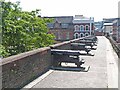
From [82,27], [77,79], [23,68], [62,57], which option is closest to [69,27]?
[82,27]

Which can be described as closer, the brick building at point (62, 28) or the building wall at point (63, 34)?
the brick building at point (62, 28)

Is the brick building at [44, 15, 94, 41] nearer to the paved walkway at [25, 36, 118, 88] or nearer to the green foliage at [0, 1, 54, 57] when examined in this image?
the green foliage at [0, 1, 54, 57]

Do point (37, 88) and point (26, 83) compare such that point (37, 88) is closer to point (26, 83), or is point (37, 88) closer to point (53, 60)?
point (26, 83)

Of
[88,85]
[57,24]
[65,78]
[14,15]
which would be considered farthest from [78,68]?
[57,24]

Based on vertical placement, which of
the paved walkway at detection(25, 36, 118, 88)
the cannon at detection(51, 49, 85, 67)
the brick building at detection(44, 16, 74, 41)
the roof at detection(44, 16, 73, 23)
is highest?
the roof at detection(44, 16, 73, 23)

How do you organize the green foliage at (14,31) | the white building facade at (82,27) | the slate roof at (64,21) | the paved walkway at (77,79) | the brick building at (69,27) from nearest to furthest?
the paved walkway at (77,79), the green foliage at (14,31), the slate roof at (64,21), the brick building at (69,27), the white building facade at (82,27)

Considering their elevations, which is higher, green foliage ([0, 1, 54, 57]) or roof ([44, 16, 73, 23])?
roof ([44, 16, 73, 23])

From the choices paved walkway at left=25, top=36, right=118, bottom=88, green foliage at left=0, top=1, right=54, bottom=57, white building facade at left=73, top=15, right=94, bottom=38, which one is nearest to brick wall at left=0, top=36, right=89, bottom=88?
paved walkway at left=25, top=36, right=118, bottom=88

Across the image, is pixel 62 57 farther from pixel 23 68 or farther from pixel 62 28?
pixel 62 28

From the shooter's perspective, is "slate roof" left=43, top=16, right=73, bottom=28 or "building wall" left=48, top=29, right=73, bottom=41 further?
"building wall" left=48, top=29, right=73, bottom=41

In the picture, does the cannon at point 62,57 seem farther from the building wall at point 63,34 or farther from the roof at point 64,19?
the roof at point 64,19

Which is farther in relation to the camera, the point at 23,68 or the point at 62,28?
the point at 62,28

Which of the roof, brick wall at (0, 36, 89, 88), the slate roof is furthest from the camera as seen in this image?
the roof

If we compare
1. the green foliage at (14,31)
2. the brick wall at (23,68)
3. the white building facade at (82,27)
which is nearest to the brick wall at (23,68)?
the brick wall at (23,68)
